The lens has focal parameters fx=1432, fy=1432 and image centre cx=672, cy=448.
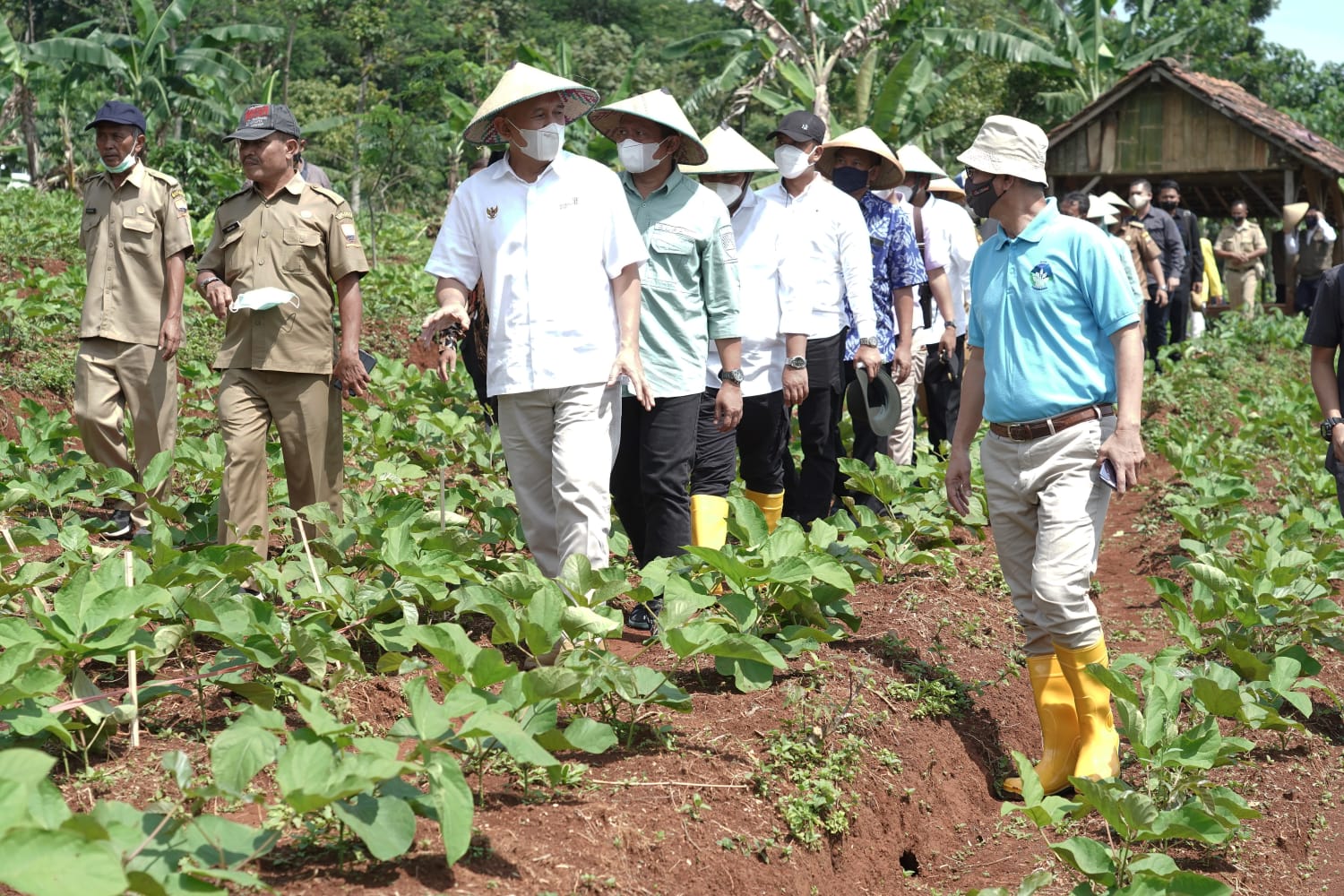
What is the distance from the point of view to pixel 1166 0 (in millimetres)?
41750

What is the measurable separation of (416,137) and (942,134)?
32.0 ft

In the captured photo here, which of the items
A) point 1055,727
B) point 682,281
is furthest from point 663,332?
point 1055,727

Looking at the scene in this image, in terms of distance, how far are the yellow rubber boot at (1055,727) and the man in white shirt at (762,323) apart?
1.81 m

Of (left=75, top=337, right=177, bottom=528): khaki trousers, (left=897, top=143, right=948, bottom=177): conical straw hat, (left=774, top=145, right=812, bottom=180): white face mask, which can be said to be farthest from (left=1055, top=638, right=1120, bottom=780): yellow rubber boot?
(left=75, top=337, right=177, bottom=528): khaki trousers

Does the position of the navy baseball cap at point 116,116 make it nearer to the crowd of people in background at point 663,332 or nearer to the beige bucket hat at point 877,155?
the crowd of people in background at point 663,332

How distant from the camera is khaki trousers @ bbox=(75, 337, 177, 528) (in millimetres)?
6922

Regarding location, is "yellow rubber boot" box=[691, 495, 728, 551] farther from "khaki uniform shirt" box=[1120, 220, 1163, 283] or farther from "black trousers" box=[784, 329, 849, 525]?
"khaki uniform shirt" box=[1120, 220, 1163, 283]

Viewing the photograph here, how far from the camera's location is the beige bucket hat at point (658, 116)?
5.28 meters

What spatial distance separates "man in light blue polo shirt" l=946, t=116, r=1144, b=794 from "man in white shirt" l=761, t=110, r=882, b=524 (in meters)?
1.89

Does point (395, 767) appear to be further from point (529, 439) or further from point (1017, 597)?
point (1017, 597)

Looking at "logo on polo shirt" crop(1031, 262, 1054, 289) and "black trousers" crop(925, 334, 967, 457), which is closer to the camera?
"logo on polo shirt" crop(1031, 262, 1054, 289)

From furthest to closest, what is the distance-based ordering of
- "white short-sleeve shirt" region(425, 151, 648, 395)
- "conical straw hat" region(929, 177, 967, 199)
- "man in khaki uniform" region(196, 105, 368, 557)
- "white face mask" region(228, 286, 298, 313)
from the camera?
"conical straw hat" region(929, 177, 967, 199), "man in khaki uniform" region(196, 105, 368, 557), "white face mask" region(228, 286, 298, 313), "white short-sleeve shirt" region(425, 151, 648, 395)

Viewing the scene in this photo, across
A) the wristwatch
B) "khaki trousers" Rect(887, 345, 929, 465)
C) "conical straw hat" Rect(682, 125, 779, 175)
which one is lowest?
"khaki trousers" Rect(887, 345, 929, 465)

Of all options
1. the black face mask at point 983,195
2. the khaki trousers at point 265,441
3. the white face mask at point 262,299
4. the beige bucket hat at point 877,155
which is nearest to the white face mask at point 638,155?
the black face mask at point 983,195
